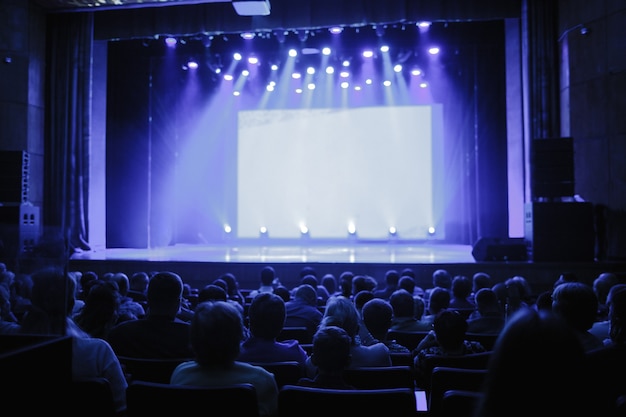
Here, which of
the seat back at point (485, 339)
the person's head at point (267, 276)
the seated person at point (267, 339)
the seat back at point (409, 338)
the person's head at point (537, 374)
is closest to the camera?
the person's head at point (537, 374)

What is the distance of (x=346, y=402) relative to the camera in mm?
1697

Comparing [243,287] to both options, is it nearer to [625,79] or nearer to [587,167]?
[587,167]

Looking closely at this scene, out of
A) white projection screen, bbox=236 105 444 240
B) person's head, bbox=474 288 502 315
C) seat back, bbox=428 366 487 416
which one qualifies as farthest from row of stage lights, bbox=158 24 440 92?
seat back, bbox=428 366 487 416

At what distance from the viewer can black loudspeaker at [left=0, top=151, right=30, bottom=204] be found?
30.3 ft

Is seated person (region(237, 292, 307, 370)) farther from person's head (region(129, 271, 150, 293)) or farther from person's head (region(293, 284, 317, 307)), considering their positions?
person's head (region(129, 271, 150, 293))

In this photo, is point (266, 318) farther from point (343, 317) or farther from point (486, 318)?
point (486, 318)

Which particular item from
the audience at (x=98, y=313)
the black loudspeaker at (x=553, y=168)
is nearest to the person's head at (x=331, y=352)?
the audience at (x=98, y=313)

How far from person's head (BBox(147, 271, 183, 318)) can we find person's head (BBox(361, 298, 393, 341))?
1.00m

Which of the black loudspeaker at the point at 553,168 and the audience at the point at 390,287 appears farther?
the black loudspeaker at the point at 553,168

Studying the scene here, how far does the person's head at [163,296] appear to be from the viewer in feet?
9.67

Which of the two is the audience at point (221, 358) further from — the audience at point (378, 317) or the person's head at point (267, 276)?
the person's head at point (267, 276)

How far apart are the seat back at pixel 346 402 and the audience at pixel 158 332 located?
46.1 inches

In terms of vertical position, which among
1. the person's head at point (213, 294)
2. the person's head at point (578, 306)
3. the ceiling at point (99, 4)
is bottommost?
the person's head at point (213, 294)

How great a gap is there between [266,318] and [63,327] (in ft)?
3.91
